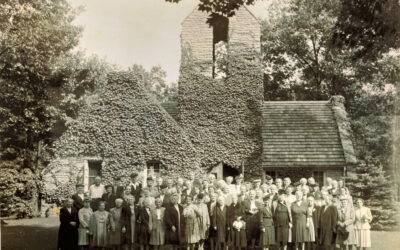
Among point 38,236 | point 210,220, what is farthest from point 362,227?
point 38,236

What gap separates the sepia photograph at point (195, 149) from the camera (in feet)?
35.6

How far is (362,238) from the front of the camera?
1135 centimetres

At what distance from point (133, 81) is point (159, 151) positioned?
10.1 feet

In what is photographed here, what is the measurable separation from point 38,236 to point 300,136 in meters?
11.7

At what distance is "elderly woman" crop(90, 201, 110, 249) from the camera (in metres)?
10.6

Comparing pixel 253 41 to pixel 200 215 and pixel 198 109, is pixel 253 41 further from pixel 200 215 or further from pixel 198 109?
pixel 200 215

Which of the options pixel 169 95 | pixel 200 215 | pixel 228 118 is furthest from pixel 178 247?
pixel 169 95

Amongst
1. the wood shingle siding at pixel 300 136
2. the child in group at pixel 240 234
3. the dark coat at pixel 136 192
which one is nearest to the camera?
the child in group at pixel 240 234

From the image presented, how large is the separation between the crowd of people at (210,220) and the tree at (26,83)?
554 centimetres

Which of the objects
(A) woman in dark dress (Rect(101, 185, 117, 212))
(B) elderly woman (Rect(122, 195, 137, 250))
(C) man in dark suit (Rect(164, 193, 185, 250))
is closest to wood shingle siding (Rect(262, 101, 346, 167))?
(C) man in dark suit (Rect(164, 193, 185, 250))

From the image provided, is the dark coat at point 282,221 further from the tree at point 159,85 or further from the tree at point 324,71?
the tree at point 159,85

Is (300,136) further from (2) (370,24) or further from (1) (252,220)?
(2) (370,24)

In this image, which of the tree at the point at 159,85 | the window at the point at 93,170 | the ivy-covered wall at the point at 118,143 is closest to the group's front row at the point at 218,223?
the ivy-covered wall at the point at 118,143

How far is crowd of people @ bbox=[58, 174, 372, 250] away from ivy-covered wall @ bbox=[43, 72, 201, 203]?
4485mm
